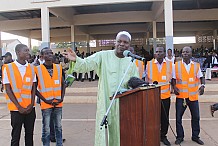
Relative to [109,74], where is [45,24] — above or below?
above

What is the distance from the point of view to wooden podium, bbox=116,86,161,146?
2824 mm

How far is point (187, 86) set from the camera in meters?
5.15

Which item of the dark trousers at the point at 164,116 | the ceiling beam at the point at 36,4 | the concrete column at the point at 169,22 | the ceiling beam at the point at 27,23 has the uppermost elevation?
the ceiling beam at the point at 27,23

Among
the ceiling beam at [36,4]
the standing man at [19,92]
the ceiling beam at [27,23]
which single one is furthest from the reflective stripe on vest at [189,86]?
the ceiling beam at [27,23]

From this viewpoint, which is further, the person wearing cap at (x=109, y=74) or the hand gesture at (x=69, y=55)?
the person wearing cap at (x=109, y=74)

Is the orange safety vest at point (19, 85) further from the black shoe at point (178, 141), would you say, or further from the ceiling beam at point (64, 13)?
the ceiling beam at point (64, 13)

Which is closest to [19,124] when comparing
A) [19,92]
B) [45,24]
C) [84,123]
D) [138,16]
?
[19,92]

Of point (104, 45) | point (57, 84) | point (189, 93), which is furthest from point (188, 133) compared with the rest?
point (104, 45)

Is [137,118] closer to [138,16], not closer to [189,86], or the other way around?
[189,86]

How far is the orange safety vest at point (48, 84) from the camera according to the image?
4602mm

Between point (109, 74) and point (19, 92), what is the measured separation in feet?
4.97

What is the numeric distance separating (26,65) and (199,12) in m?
15.5

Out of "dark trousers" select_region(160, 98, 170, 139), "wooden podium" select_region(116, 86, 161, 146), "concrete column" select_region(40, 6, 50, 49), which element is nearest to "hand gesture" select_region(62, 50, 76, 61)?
"wooden podium" select_region(116, 86, 161, 146)

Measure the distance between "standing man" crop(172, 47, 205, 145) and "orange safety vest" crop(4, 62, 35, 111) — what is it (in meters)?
2.60
